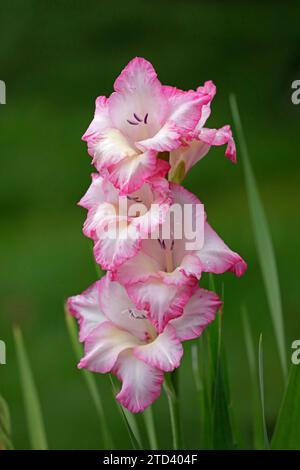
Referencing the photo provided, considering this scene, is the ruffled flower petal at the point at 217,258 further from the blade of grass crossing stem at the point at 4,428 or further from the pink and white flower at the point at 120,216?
the blade of grass crossing stem at the point at 4,428

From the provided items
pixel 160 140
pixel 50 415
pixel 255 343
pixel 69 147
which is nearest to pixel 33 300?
pixel 50 415

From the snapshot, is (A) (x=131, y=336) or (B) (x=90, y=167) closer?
(A) (x=131, y=336)

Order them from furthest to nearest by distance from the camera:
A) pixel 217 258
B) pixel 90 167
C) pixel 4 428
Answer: pixel 90 167
pixel 4 428
pixel 217 258

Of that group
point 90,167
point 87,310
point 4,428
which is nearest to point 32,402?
point 4,428

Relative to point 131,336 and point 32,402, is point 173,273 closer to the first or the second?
point 131,336
